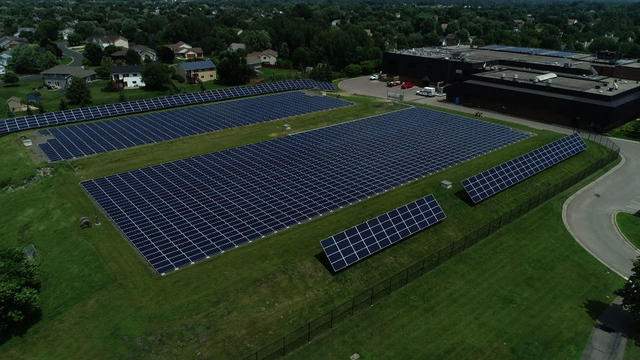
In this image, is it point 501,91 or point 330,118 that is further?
point 501,91

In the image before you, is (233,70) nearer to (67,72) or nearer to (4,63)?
(67,72)

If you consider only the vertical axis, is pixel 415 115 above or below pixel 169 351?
below

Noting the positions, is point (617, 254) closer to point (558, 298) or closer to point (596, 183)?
point (558, 298)

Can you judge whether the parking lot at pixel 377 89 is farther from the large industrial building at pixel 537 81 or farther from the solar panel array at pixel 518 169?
the solar panel array at pixel 518 169

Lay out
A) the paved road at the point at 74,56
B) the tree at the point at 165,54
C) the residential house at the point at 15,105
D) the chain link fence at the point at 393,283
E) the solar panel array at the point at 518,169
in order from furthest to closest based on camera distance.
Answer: the tree at the point at 165,54 < the paved road at the point at 74,56 < the residential house at the point at 15,105 < the solar panel array at the point at 518,169 < the chain link fence at the point at 393,283

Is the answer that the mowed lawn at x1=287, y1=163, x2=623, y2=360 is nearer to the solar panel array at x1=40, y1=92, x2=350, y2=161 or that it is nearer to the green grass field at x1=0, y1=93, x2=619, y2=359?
the green grass field at x1=0, y1=93, x2=619, y2=359

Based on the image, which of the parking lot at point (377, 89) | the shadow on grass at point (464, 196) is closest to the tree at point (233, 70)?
the parking lot at point (377, 89)

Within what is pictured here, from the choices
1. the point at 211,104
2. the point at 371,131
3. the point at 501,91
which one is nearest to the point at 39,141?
the point at 211,104

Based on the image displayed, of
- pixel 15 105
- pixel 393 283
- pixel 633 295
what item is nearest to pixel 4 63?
pixel 15 105
